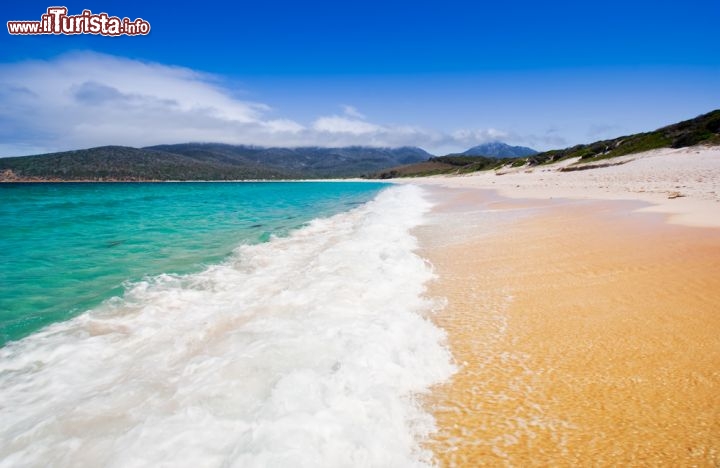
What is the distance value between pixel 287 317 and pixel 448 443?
3478 millimetres

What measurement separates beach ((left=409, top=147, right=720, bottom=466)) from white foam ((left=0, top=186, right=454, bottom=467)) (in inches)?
17.8

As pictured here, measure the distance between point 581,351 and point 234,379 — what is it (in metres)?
4.13

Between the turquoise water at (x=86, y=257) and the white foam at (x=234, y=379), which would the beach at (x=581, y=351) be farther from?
the turquoise water at (x=86, y=257)

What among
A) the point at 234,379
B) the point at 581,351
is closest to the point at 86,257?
the point at 234,379

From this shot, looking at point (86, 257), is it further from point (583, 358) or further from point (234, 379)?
point (583, 358)

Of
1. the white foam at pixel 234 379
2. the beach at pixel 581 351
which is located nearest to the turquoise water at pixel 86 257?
the white foam at pixel 234 379

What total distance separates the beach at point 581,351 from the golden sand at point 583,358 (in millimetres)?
14

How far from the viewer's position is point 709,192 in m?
19.2

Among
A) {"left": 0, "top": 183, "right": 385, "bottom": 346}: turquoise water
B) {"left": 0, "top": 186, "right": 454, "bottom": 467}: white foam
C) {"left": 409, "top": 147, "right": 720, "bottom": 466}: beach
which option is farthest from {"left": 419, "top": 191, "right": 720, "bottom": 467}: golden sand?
{"left": 0, "top": 183, "right": 385, "bottom": 346}: turquoise water

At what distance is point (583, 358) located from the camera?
14.6ft

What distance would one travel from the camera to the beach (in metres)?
3.08

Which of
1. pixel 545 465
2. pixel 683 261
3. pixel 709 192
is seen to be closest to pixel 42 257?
pixel 545 465

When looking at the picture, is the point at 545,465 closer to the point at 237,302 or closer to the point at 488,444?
the point at 488,444

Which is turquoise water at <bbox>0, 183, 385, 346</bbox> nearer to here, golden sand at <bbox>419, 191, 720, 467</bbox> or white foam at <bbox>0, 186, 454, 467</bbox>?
white foam at <bbox>0, 186, 454, 467</bbox>
